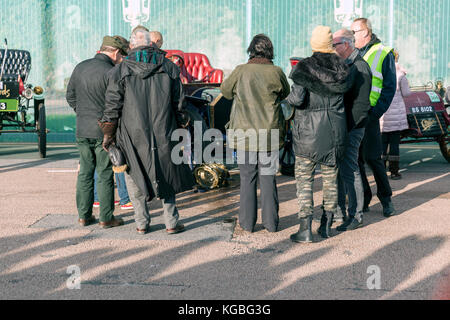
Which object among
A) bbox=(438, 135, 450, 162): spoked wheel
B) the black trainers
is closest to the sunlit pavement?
the black trainers

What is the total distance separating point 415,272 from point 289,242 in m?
1.18

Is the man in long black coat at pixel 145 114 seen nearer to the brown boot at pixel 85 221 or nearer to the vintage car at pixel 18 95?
the brown boot at pixel 85 221

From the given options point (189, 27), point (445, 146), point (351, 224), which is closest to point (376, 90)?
point (351, 224)

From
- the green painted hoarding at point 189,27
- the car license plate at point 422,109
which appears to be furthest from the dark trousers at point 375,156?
the green painted hoarding at point 189,27

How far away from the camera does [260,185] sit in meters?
5.29

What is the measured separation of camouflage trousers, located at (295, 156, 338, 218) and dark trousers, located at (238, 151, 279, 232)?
1.15ft

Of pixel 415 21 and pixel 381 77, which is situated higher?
pixel 415 21

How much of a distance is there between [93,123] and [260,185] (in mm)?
1689

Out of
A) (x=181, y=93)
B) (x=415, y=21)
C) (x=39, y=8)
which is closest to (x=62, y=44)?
(x=39, y=8)

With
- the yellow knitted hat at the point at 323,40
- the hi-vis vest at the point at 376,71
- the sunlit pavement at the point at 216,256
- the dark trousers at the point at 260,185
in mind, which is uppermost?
the yellow knitted hat at the point at 323,40

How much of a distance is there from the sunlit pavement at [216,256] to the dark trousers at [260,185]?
0.14 metres

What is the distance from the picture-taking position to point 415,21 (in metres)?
15.9

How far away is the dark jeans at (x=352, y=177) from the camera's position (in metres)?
5.36

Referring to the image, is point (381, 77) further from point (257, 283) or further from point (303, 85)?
point (257, 283)
